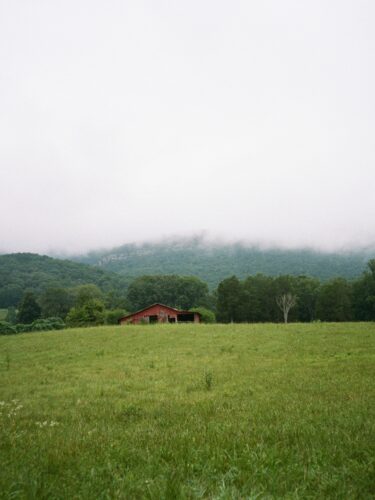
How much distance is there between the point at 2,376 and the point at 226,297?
245ft

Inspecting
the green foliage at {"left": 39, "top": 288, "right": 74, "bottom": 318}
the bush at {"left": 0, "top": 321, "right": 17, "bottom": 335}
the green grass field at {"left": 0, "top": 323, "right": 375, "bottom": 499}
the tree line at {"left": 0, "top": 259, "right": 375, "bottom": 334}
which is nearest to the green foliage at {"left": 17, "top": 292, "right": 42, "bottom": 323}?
the tree line at {"left": 0, "top": 259, "right": 375, "bottom": 334}

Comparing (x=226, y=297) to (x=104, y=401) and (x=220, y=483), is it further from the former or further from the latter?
(x=220, y=483)

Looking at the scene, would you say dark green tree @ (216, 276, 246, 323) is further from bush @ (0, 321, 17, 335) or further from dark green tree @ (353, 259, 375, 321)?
bush @ (0, 321, 17, 335)

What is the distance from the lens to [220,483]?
13.1 ft

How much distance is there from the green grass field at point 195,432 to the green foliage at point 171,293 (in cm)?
10131

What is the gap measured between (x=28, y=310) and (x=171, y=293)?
163 feet

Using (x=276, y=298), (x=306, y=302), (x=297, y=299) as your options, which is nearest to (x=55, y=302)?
(x=276, y=298)

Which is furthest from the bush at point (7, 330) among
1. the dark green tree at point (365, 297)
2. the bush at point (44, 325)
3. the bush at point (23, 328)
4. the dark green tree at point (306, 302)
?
the dark green tree at point (365, 297)

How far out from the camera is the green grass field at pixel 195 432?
157 inches

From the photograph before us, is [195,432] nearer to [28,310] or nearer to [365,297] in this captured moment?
[365,297]

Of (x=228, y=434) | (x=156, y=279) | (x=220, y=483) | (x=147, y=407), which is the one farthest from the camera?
(x=156, y=279)

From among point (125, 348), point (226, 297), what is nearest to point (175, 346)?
point (125, 348)

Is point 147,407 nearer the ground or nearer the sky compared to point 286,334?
nearer the sky

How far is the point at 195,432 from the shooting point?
600cm
